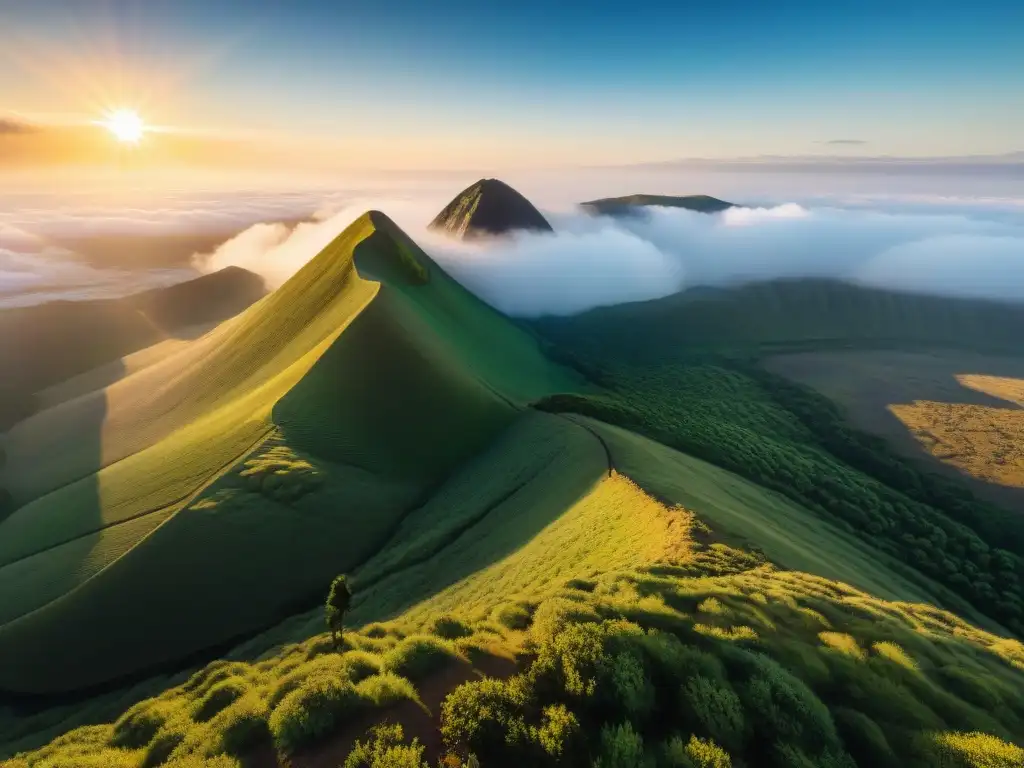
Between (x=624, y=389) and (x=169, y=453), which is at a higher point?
(x=169, y=453)

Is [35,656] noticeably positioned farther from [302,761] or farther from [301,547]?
[302,761]

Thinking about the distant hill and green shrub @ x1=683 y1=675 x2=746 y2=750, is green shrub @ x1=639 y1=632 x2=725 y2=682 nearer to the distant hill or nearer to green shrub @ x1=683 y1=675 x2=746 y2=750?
green shrub @ x1=683 y1=675 x2=746 y2=750

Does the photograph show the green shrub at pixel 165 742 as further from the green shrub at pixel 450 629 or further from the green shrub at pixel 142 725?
the green shrub at pixel 450 629

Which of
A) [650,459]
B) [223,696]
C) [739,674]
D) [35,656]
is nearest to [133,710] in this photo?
[223,696]

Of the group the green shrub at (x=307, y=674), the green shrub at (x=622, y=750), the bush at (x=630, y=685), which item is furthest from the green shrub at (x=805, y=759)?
the green shrub at (x=307, y=674)

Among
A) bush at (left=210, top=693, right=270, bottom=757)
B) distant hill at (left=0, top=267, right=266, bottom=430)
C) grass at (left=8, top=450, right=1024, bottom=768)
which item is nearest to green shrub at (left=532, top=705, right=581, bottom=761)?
grass at (left=8, top=450, right=1024, bottom=768)

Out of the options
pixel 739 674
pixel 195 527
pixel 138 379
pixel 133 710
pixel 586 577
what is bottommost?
pixel 138 379

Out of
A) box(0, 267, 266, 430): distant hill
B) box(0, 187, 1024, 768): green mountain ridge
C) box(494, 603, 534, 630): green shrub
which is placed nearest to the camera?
box(0, 187, 1024, 768): green mountain ridge
